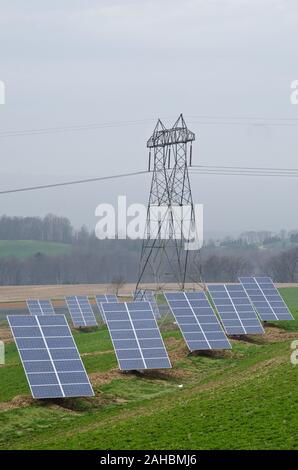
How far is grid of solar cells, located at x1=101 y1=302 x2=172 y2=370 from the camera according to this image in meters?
Answer: 30.8

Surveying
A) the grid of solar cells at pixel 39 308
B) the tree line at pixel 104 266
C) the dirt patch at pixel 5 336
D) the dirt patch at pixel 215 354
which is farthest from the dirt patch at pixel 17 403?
the tree line at pixel 104 266

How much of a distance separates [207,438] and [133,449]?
1.61 meters

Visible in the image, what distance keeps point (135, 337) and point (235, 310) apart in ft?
29.0

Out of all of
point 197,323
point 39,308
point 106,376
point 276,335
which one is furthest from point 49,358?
point 39,308

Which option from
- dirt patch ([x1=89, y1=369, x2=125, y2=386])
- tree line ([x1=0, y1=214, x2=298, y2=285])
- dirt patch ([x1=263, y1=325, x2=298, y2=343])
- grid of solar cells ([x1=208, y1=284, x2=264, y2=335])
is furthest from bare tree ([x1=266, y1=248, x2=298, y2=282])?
dirt patch ([x1=89, y1=369, x2=125, y2=386])

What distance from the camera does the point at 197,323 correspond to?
116 ft

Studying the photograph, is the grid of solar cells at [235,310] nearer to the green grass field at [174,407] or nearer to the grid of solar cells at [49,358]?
the green grass field at [174,407]

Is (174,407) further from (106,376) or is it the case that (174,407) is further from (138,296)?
(138,296)

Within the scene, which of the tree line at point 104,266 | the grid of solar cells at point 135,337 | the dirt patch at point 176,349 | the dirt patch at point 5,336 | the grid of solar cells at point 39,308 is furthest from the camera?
the tree line at point 104,266

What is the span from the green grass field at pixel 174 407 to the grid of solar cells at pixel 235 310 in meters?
1.58

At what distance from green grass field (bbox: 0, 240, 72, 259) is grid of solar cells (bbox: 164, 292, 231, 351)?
98.4 m

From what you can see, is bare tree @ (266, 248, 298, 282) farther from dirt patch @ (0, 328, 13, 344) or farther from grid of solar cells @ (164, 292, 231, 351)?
grid of solar cells @ (164, 292, 231, 351)

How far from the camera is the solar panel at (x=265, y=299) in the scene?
1671 inches
